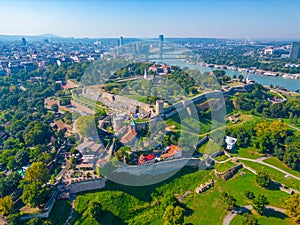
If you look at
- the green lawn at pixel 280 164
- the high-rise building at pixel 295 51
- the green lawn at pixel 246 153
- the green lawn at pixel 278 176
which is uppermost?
the high-rise building at pixel 295 51

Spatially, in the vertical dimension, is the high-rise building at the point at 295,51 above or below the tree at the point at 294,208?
above

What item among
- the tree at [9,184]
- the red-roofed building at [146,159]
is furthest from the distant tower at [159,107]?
the tree at [9,184]

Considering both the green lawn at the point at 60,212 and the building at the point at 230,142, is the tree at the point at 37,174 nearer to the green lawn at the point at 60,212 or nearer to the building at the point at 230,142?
the green lawn at the point at 60,212

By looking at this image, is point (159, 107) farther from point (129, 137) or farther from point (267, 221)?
point (267, 221)

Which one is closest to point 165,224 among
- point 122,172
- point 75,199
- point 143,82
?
point 122,172

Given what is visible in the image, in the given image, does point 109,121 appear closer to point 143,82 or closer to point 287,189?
point 143,82

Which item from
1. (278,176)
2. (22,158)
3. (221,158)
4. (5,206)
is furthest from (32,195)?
(278,176)

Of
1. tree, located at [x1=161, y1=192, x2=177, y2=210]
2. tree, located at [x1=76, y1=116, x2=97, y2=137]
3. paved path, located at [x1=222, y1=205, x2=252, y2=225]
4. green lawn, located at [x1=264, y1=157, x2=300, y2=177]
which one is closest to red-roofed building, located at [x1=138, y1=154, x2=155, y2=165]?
tree, located at [x1=161, y1=192, x2=177, y2=210]

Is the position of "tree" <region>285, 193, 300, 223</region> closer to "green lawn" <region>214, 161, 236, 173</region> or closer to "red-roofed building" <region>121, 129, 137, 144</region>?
"green lawn" <region>214, 161, 236, 173</region>
